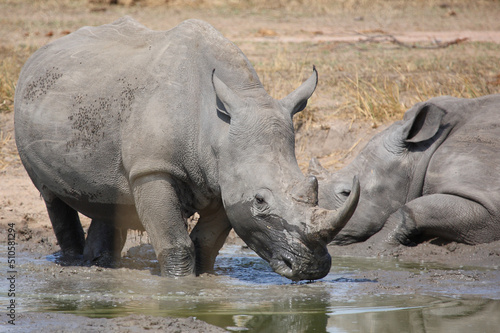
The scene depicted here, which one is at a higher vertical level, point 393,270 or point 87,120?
point 87,120

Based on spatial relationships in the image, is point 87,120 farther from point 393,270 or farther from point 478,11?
point 478,11

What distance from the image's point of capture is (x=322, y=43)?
14445 mm

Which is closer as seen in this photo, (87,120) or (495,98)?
(87,120)

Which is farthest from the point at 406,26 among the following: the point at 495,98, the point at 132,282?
the point at 132,282

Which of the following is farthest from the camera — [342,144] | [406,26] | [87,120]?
[406,26]

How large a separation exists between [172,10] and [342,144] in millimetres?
11674

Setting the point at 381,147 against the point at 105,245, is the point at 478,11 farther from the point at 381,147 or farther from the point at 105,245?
the point at 105,245

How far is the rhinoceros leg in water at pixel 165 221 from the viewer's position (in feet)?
17.7

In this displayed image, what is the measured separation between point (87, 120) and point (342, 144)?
441cm

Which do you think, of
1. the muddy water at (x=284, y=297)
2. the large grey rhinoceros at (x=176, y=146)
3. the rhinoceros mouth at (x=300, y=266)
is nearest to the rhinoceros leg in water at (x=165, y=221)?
the large grey rhinoceros at (x=176, y=146)

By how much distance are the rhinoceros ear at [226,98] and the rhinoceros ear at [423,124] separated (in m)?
2.53

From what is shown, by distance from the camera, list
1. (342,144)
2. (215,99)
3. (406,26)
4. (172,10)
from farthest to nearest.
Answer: (172,10) < (406,26) < (342,144) < (215,99)

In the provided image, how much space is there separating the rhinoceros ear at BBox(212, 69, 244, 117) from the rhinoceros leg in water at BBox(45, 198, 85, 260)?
6.79ft

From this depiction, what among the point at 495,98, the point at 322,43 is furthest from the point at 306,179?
the point at 322,43
